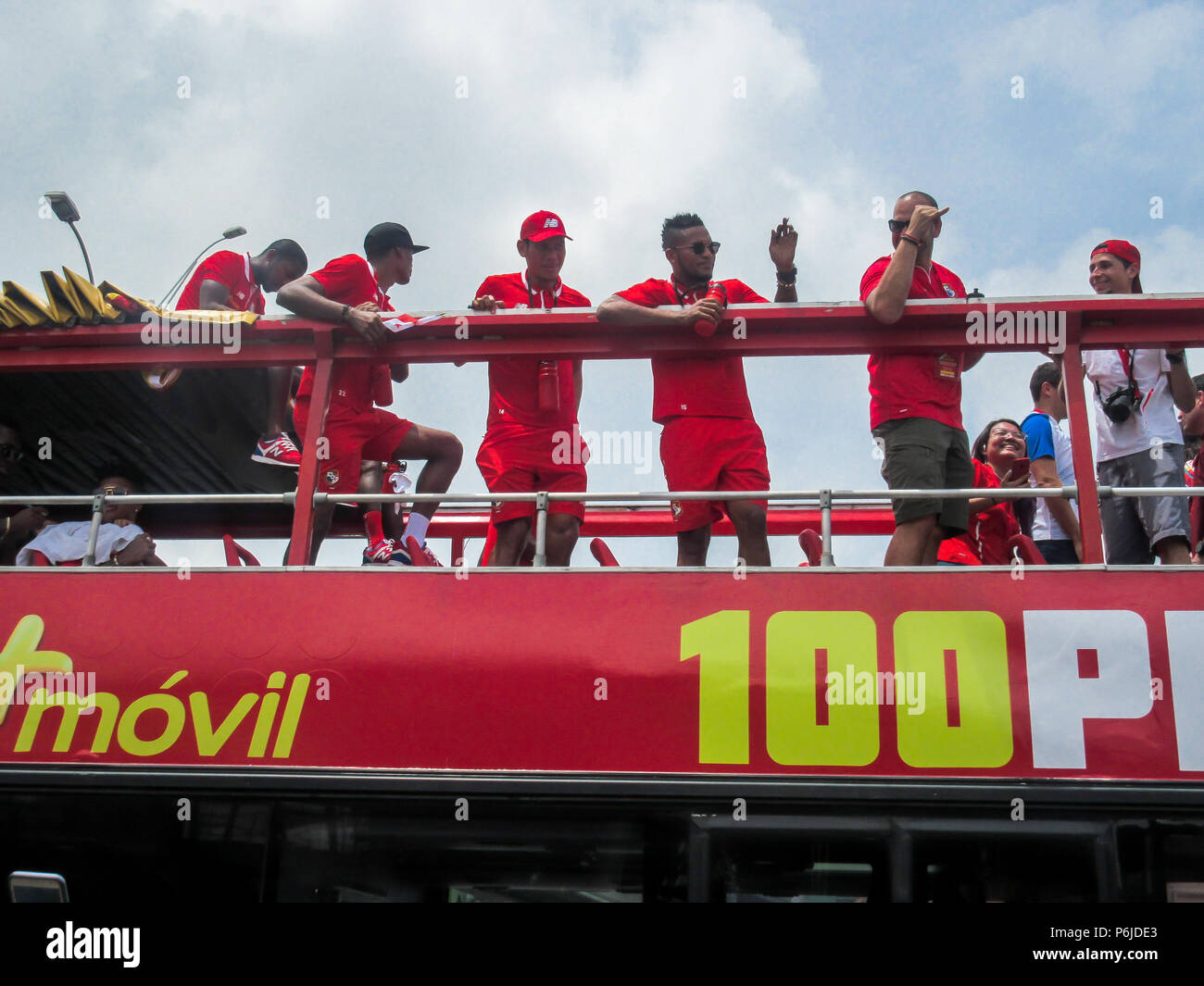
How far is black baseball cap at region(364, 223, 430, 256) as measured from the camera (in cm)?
504

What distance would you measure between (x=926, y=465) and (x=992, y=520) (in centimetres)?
76

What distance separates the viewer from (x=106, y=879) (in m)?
3.39

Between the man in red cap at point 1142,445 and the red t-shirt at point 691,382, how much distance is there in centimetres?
140

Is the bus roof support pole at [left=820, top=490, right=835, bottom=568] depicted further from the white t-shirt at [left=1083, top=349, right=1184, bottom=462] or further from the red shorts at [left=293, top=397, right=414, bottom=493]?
the red shorts at [left=293, top=397, right=414, bottom=493]

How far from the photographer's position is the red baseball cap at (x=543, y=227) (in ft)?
15.5

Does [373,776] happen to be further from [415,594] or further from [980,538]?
[980,538]

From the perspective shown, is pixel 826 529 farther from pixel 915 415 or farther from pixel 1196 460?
pixel 1196 460

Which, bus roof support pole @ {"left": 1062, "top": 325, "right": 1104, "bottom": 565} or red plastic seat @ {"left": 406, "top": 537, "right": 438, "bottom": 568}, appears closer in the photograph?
bus roof support pole @ {"left": 1062, "top": 325, "right": 1104, "bottom": 565}

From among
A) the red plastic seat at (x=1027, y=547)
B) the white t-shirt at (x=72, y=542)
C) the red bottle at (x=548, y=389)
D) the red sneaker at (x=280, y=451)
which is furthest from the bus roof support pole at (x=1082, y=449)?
the white t-shirt at (x=72, y=542)

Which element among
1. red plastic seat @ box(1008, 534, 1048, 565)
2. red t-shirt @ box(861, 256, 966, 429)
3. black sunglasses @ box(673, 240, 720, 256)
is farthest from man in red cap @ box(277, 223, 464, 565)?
red plastic seat @ box(1008, 534, 1048, 565)

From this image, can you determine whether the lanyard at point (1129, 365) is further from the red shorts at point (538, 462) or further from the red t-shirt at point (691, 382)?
the red shorts at point (538, 462)

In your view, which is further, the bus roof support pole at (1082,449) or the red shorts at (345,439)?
the red shorts at (345,439)

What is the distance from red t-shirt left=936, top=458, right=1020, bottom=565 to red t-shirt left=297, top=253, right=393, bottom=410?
8.30 ft
